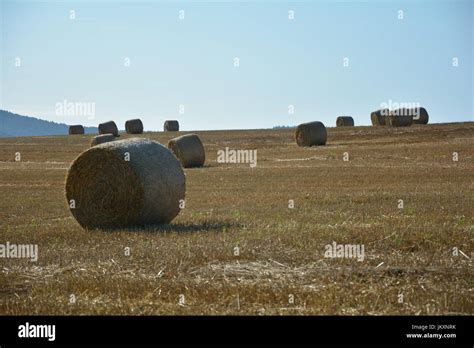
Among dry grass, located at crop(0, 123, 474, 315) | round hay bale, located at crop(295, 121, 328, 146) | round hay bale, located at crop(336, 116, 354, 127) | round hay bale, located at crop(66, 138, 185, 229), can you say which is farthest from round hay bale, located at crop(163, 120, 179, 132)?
round hay bale, located at crop(66, 138, 185, 229)

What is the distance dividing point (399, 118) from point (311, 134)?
15.1m

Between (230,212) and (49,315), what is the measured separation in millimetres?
8971

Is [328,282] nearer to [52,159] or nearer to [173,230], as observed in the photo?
[173,230]

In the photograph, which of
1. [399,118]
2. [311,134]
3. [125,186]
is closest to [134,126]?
[399,118]

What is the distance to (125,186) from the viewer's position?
14.7 m

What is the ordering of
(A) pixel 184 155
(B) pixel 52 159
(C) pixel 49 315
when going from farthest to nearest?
(B) pixel 52 159, (A) pixel 184 155, (C) pixel 49 315

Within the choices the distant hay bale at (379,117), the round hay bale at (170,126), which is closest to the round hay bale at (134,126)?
the round hay bale at (170,126)

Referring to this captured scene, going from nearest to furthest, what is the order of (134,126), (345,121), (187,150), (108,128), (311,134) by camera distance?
(187,150) < (311,134) < (108,128) < (134,126) < (345,121)

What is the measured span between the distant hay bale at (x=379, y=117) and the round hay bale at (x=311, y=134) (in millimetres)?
15236

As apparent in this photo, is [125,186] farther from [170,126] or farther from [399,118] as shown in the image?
[170,126]

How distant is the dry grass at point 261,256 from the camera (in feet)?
25.1

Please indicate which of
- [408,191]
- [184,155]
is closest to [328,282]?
[408,191]

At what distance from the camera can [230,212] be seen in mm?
15898
